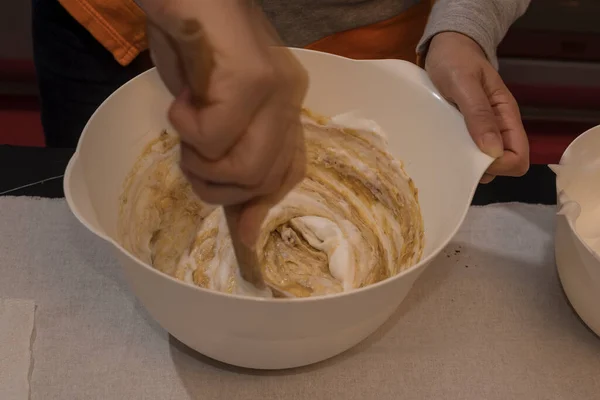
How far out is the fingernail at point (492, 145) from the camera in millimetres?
563

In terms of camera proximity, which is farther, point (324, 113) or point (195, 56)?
point (324, 113)

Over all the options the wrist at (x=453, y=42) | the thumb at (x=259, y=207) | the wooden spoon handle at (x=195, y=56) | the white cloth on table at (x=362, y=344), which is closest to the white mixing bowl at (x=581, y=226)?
Answer: the white cloth on table at (x=362, y=344)

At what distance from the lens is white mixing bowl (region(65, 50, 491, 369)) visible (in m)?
0.47

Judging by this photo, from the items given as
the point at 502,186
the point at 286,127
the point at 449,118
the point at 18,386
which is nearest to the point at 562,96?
the point at 502,186

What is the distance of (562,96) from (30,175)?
1144 millimetres

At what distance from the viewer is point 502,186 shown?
2.71 ft

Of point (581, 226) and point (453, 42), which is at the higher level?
point (453, 42)

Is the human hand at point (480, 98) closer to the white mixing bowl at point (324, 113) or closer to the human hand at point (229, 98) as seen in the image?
the white mixing bowl at point (324, 113)

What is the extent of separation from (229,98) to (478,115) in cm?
30

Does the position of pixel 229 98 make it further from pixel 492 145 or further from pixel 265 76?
pixel 492 145

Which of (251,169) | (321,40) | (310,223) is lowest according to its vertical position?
(310,223)

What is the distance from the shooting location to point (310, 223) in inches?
Result: 30.6

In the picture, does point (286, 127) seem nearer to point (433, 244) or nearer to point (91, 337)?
point (433, 244)

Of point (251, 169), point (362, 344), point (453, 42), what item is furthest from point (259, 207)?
point (453, 42)
